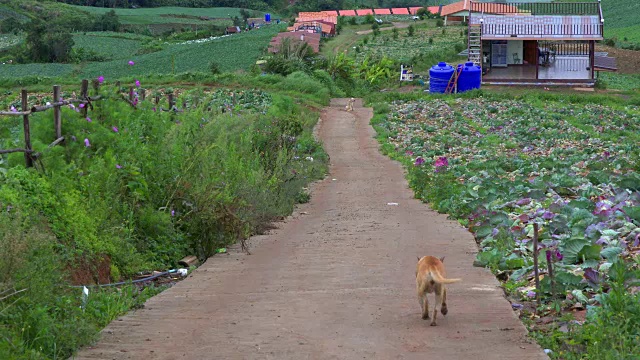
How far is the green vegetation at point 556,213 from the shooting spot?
789 centimetres

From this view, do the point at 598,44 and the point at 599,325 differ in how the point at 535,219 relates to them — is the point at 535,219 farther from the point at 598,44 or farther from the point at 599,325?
the point at 598,44

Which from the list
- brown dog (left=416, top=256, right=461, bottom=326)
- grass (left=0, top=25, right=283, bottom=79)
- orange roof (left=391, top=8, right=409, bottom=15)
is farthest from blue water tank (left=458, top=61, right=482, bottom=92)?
orange roof (left=391, top=8, right=409, bottom=15)

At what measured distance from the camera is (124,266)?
11.8m

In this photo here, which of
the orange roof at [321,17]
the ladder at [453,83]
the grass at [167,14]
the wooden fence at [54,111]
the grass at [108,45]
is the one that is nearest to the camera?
the wooden fence at [54,111]

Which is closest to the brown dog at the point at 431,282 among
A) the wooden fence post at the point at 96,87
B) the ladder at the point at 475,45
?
the wooden fence post at the point at 96,87

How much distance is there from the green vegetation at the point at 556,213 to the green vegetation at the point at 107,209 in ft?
12.7

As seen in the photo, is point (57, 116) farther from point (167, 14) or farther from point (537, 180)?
point (167, 14)

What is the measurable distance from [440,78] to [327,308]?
148ft

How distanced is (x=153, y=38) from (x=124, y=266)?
88.2 m

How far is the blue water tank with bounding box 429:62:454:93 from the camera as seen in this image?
53.2 m

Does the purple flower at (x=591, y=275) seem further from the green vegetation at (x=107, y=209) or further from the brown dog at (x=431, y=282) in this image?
the green vegetation at (x=107, y=209)

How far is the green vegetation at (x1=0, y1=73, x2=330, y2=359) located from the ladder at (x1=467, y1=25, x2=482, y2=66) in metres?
38.8

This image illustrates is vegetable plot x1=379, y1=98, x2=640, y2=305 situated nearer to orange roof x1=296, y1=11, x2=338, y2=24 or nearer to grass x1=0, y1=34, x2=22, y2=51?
grass x1=0, y1=34, x2=22, y2=51

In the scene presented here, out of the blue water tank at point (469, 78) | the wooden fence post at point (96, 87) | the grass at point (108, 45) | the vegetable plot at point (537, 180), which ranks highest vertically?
the grass at point (108, 45)
